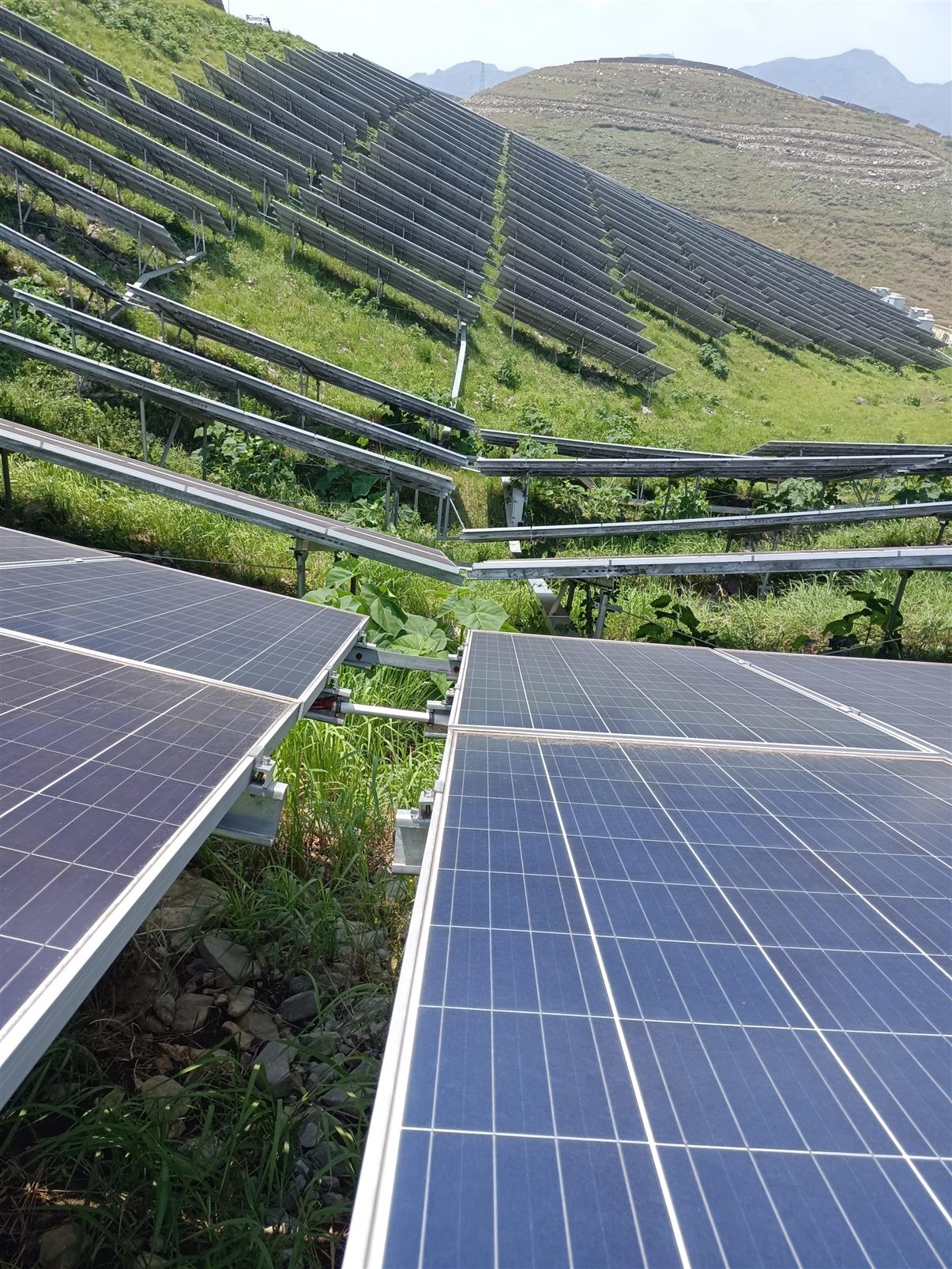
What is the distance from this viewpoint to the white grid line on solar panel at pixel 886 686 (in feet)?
14.2

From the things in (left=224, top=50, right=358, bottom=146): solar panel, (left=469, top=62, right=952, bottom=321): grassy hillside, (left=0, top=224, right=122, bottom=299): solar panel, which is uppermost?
(left=469, top=62, right=952, bottom=321): grassy hillside

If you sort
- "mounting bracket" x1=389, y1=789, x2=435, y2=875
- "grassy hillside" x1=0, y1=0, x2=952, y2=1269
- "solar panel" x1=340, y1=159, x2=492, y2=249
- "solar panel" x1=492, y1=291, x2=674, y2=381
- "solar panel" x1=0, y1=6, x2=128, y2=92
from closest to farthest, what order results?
"grassy hillside" x1=0, y1=0, x2=952, y2=1269 < "mounting bracket" x1=389, y1=789, x2=435, y2=875 < "solar panel" x1=0, y1=6, x2=128, y2=92 < "solar panel" x1=492, y1=291, x2=674, y2=381 < "solar panel" x1=340, y1=159, x2=492, y2=249

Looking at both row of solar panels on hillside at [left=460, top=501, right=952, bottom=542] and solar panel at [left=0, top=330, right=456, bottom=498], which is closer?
solar panel at [left=0, top=330, right=456, bottom=498]

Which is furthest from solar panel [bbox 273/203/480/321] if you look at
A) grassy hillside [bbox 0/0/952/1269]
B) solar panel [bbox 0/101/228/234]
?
solar panel [bbox 0/101/228/234]

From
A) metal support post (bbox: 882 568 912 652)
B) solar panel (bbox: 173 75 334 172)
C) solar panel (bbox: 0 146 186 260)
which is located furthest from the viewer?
solar panel (bbox: 173 75 334 172)

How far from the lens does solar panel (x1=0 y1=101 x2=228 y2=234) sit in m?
15.9

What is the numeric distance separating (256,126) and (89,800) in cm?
3058

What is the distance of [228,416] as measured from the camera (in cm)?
1033

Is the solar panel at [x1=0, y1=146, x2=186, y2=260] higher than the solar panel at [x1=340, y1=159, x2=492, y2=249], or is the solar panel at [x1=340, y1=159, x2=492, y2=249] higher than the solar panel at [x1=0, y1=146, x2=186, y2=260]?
the solar panel at [x1=340, y1=159, x2=492, y2=249]

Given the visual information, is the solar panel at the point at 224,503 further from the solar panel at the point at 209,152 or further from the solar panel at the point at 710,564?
the solar panel at the point at 209,152

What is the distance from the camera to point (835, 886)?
2.45 meters

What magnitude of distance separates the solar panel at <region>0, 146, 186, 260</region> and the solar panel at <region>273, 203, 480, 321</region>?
17.8 feet

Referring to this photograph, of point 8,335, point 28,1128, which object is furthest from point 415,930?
point 8,335

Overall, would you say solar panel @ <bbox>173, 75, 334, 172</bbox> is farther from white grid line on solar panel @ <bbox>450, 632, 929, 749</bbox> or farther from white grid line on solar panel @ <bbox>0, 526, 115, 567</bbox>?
white grid line on solar panel @ <bbox>450, 632, 929, 749</bbox>
